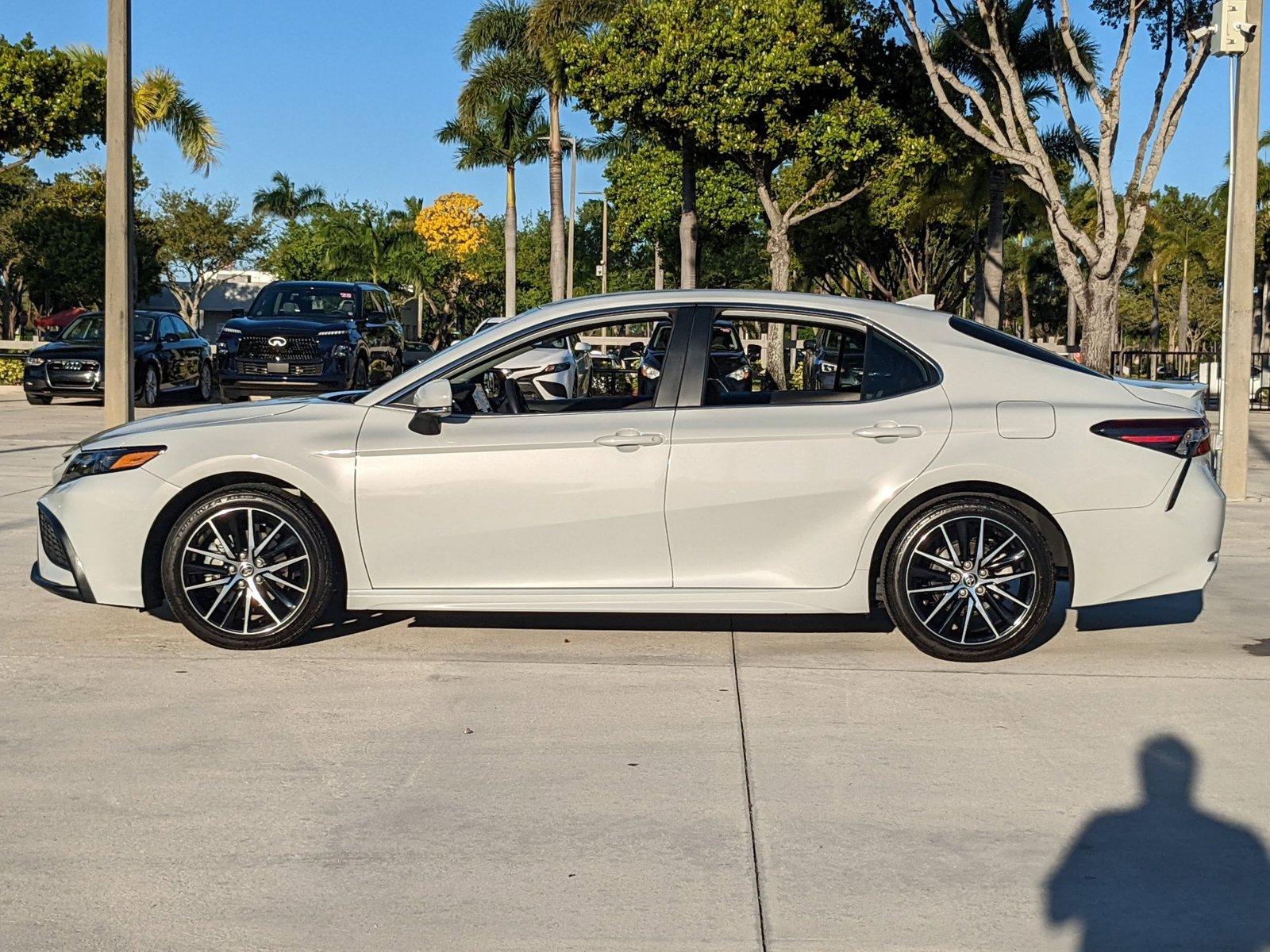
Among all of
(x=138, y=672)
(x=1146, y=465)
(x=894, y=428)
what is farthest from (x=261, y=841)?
(x=1146, y=465)

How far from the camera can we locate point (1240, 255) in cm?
1266

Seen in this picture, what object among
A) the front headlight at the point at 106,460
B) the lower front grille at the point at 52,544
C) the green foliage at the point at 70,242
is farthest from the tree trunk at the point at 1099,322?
the green foliage at the point at 70,242

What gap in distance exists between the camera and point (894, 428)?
6.49m

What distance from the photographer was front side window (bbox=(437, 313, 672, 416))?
671cm

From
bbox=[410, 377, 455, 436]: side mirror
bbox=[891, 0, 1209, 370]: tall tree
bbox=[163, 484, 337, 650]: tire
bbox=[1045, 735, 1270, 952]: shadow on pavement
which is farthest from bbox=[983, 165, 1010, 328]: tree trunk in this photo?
bbox=[1045, 735, 1270, 952]: shadow on pavement

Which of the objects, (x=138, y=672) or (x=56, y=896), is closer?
(x=56, y=896)

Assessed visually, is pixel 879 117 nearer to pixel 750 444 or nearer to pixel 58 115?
pixel 58 115

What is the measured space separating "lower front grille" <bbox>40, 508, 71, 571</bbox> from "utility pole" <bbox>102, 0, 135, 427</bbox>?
7.74 metres

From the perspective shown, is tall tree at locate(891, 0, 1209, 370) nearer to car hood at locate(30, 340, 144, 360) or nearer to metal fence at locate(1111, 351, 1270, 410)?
metal fence at locate(1111, 351, 1270, 410)

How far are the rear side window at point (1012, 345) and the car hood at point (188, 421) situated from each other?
2997 millimetres

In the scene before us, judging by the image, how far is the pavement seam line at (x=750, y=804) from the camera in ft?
12.6

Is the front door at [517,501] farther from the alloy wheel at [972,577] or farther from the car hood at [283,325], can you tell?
the car hood at [283,325]

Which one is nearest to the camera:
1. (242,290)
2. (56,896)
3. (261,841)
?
(56,896)

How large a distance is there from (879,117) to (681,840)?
90.7ft
